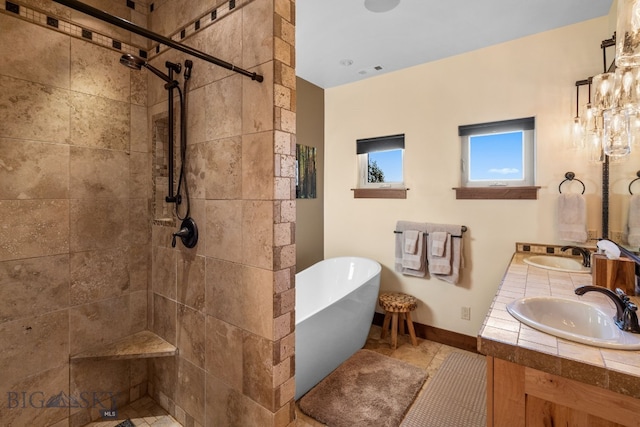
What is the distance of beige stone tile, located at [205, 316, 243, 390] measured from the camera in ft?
4.44

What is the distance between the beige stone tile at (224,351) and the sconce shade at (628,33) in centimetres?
180

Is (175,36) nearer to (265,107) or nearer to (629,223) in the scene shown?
(265,107)

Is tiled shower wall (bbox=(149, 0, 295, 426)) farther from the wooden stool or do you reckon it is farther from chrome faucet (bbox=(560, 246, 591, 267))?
chrome faucet (bbox=(560, 246, 591, 267))

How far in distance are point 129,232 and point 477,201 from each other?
2761 millimetres

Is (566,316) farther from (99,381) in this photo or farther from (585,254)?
(99,381)

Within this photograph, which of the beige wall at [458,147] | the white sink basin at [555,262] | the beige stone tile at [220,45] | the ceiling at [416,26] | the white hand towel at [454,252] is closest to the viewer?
the beige stone tile at [220,45]

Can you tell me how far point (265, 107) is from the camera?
1.23 meters

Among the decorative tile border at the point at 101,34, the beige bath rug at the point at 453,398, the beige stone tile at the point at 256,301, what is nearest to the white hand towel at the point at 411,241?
the beige bath rug at the point at 453,398

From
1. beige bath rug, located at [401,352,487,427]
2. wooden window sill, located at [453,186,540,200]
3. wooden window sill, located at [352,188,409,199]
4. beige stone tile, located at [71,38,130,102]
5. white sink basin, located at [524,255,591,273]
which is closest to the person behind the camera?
beige stone tile, located at [71,38,130,102]

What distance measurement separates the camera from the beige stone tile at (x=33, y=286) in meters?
1.41

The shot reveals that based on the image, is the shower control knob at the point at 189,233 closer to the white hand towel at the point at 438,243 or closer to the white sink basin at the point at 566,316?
the white sink basin at the point at 566,316

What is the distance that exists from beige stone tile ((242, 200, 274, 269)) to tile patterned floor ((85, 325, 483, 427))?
4.10 feet

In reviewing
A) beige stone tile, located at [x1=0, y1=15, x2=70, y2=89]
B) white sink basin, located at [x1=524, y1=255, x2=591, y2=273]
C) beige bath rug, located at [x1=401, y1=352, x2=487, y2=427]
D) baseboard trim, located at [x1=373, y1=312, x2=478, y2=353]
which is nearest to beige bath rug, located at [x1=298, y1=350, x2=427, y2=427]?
beige bath rug, located at [x1=401, y1=352, x2=487, y2=427]

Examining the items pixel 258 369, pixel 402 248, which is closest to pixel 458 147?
pixel 402 248
